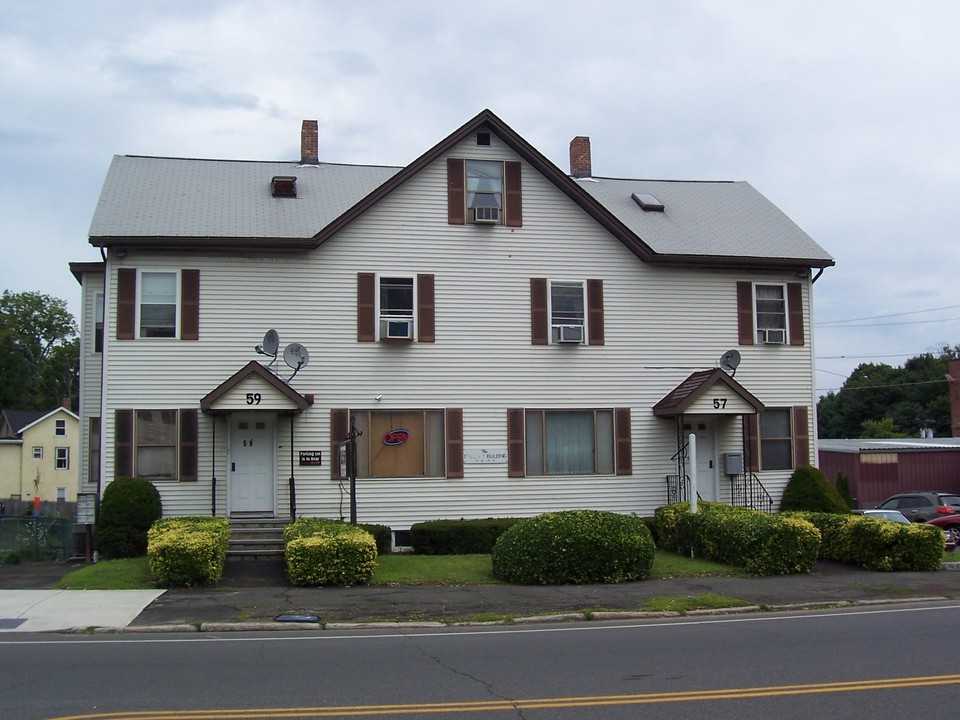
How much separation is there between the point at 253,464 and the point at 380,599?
6.80 meters

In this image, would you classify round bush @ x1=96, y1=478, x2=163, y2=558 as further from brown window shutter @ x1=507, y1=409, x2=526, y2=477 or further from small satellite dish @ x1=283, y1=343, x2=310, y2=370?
brown window shutter @ x1=507, y1=409, x2=526, y2=477

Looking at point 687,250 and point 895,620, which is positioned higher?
point 687,250

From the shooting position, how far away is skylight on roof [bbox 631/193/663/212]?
84.7 ft

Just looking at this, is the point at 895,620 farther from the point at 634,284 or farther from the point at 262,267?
the point at 262,267

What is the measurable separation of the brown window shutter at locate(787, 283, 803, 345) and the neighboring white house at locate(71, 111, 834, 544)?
6cm

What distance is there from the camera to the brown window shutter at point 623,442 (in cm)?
2270

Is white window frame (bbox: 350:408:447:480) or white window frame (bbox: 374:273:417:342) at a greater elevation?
white window frame (bbox: 374:273:417:342)

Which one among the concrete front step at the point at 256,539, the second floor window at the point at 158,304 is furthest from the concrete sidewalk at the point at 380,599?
the second floor window at the point at 158,304

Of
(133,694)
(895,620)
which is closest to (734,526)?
(895,620)

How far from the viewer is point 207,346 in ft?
68.9

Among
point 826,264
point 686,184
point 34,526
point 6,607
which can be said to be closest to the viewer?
point 6,607

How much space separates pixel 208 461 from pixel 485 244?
307 inches

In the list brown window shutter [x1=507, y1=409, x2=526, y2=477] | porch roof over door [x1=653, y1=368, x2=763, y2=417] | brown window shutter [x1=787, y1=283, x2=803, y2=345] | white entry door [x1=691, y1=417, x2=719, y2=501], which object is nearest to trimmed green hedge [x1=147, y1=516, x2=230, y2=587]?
brown window shutter [x1=507, y1=409, x2=526, y2=477]

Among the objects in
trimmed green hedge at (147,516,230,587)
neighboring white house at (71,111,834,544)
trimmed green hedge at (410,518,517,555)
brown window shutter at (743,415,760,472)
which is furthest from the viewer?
brown window shutter at (743,415,760,472)
